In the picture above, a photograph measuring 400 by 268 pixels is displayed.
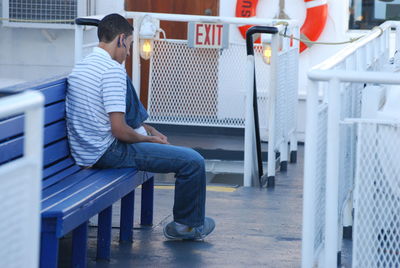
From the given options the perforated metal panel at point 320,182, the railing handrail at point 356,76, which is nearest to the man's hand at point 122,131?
the perforated metal panel at point 320,182

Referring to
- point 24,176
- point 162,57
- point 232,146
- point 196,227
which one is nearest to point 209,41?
point 162,57

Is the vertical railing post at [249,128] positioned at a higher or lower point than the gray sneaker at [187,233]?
higher

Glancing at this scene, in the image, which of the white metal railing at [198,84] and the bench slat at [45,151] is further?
the white metal railing at [198,84]

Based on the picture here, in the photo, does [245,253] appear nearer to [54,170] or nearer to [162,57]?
[54,170]

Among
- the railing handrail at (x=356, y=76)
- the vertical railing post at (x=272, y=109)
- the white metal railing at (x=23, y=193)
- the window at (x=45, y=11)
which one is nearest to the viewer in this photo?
the white metal railing at (x=23, y=193)

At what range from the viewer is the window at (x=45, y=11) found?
1007 centimetres

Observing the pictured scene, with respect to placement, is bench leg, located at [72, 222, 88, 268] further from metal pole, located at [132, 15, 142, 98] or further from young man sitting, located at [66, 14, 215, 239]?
metal pole, located at [132, 15, 142, 98]

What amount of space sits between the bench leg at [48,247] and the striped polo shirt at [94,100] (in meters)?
1.06

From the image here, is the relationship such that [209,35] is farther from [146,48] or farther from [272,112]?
[272,112]

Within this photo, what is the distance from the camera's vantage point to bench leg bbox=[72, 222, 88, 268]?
4.57 m

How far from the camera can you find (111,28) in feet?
17.2

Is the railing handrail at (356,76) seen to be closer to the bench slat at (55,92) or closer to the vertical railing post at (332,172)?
the vertical railing post at (332,172)

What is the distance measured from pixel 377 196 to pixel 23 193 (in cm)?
154

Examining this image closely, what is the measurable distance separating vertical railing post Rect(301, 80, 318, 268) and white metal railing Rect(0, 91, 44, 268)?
128cm
